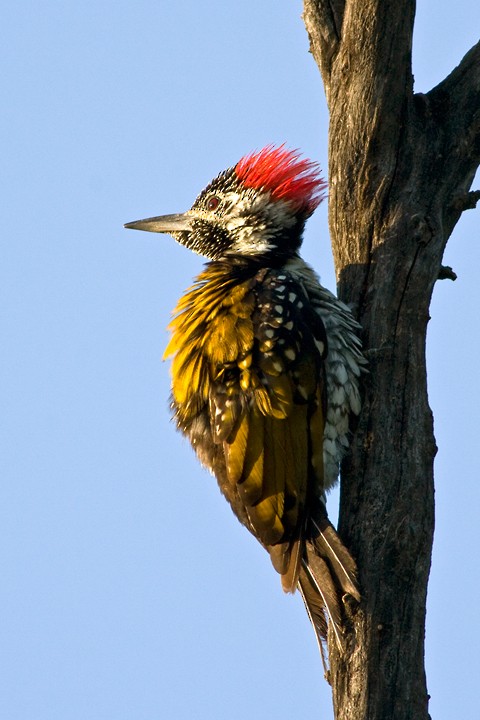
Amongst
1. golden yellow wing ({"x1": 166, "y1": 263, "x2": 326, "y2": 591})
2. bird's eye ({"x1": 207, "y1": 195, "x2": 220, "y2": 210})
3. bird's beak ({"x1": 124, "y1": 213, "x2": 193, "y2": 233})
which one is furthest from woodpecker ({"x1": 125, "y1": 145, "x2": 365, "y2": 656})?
bird's beak ({"x1": 124, "y1": 213, "x2": 193, "y2": 233})

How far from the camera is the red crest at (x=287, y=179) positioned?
6.39 meters

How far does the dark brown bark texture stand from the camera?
4914mm

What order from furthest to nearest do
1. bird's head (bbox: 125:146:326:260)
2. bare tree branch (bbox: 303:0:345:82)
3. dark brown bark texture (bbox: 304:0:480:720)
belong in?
bird's head (bbox: 125:146:326:260) < bare tree branch (bbox: 303:0:345:82) < dark brown bark texture (bbox: 304:0:480:720)

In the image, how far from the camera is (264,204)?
6434 mm

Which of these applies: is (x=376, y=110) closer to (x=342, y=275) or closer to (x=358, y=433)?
(x=342, y=275)

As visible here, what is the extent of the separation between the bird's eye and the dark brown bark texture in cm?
104

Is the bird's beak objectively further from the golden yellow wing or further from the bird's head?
the golden yellow wing

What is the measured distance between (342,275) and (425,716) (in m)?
2.39

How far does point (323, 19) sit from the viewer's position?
231 inches

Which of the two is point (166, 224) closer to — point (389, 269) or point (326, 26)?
point (326, 26)

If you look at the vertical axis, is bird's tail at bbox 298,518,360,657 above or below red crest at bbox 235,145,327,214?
below

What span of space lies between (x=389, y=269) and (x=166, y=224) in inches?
77.0

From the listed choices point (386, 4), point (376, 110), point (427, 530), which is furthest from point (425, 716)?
point (386, 4)

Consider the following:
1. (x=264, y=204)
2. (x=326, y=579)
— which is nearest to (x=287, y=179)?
(x=264, y=204)
